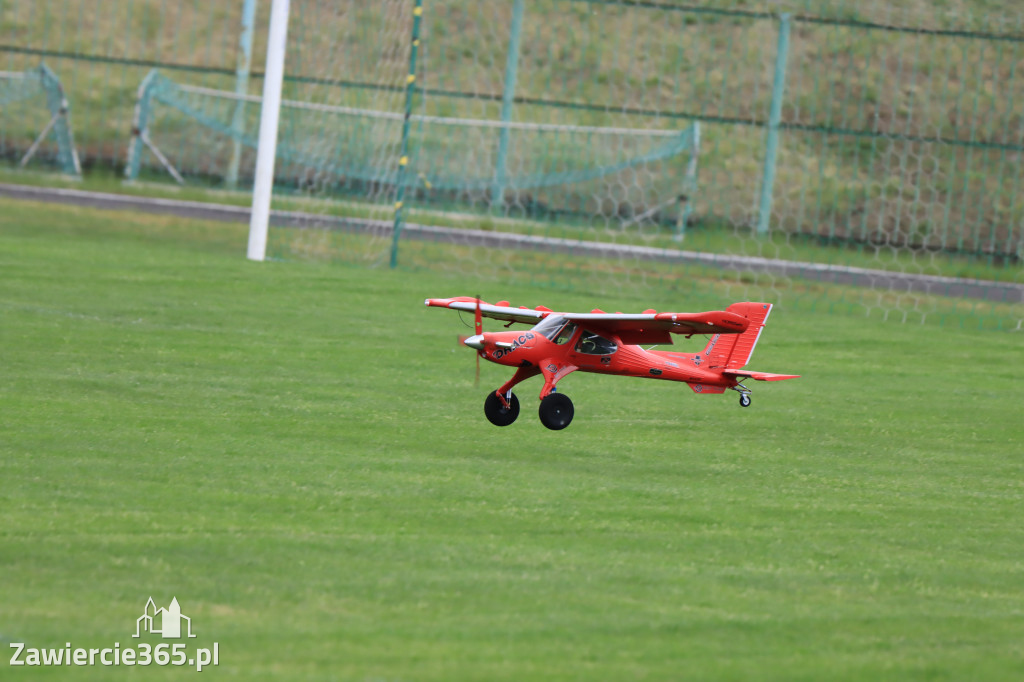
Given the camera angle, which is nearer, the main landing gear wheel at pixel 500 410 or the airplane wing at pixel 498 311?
the airplane wing at pixel 498 311

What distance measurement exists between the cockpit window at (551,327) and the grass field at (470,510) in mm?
1144

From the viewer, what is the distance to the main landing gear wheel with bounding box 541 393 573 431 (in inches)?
348

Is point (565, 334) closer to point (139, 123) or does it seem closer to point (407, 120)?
point (407, 120)

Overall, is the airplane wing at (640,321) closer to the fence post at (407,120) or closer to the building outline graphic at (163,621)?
the building outline graphic at (163,621)


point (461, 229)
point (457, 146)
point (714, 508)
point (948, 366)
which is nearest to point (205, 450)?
point (714, 508)

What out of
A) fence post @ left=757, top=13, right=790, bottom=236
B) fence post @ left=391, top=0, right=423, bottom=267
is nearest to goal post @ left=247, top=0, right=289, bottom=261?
fence post @ left=391, top=0, right=423, bottom=267

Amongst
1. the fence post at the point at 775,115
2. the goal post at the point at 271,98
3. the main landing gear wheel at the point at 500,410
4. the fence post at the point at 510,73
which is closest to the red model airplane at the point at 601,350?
the main landing gear wheel at the point at 500,410

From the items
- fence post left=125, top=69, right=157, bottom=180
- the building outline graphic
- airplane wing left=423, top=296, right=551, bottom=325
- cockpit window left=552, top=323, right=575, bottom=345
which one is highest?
fence post left=125, top=69, right=157, bottom=180

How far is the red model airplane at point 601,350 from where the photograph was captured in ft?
28.2

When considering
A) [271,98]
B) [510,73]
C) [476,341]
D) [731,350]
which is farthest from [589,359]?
[510,73]

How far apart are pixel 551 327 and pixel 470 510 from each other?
1350 millimetres

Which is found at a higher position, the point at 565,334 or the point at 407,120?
the point at 407,120

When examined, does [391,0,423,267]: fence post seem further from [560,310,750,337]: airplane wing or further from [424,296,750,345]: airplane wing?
[560,310,750,337]: airplane wing

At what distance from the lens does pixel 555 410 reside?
8859 mm
